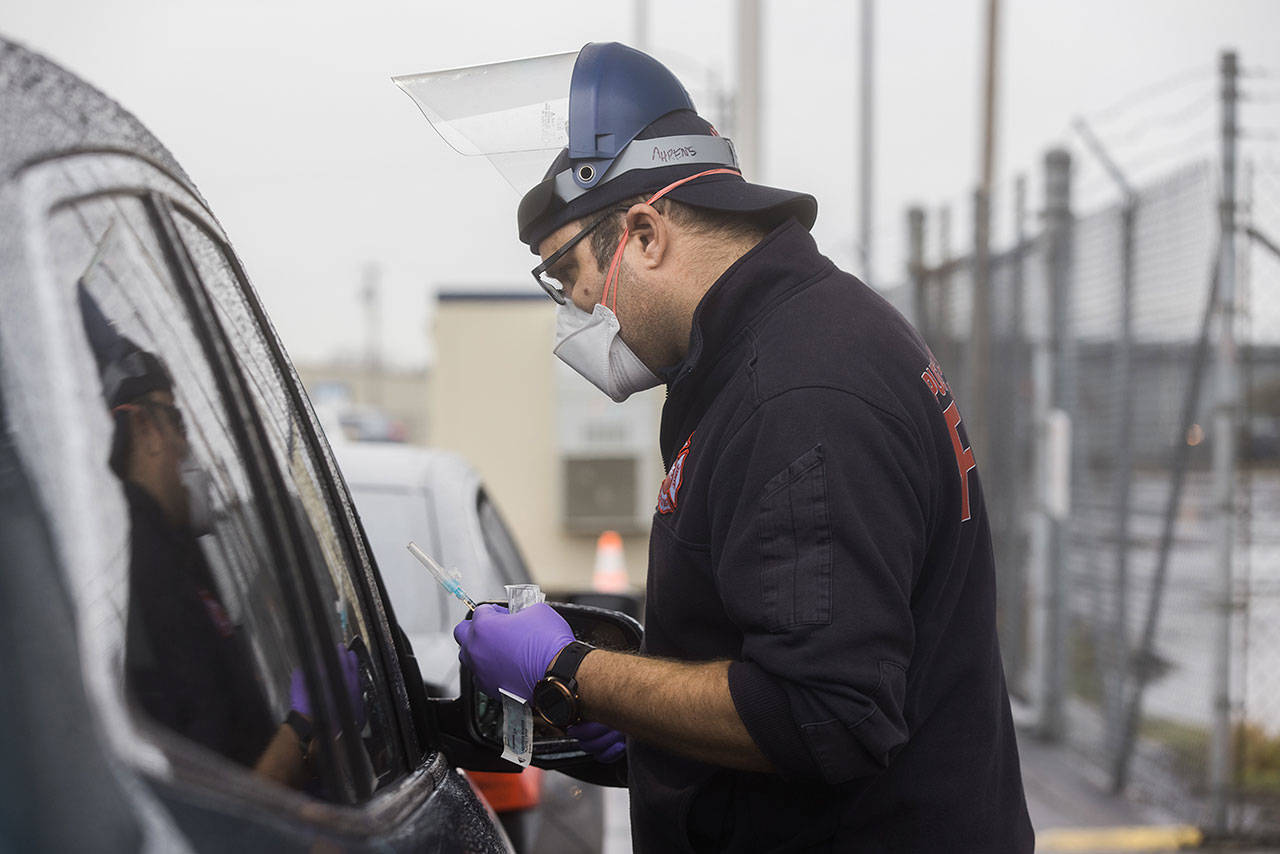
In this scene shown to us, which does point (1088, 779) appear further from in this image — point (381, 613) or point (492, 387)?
point (492, 387)

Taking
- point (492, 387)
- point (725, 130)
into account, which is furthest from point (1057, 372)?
point (492, 387)

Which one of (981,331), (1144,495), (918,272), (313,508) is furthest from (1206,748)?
(313,508)

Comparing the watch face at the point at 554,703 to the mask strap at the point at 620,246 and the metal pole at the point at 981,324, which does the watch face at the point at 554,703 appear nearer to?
the mask strap at the point at 620,246

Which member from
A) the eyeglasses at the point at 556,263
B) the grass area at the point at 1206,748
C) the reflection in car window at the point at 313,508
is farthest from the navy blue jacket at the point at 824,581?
the grass area at the point at 1206,748

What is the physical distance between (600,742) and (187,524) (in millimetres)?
1232

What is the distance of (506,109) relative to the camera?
87.2 inches

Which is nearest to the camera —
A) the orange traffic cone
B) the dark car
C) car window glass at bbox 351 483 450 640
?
the dark car

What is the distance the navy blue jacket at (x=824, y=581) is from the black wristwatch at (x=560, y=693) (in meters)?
0.14

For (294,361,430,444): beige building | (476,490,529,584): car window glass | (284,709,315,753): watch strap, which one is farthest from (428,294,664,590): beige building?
(294,361,430,444): beige building

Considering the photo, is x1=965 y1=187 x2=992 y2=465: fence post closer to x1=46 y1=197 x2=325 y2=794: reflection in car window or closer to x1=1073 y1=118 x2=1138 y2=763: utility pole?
x1=1073 y1=118 x2=1138 y2=763: utility pole

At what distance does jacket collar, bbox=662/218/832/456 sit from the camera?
1.74 metres

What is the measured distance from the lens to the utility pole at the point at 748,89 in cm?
733

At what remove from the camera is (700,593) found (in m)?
1.70

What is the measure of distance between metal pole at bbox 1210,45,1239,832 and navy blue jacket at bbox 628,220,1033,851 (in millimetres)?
3604
